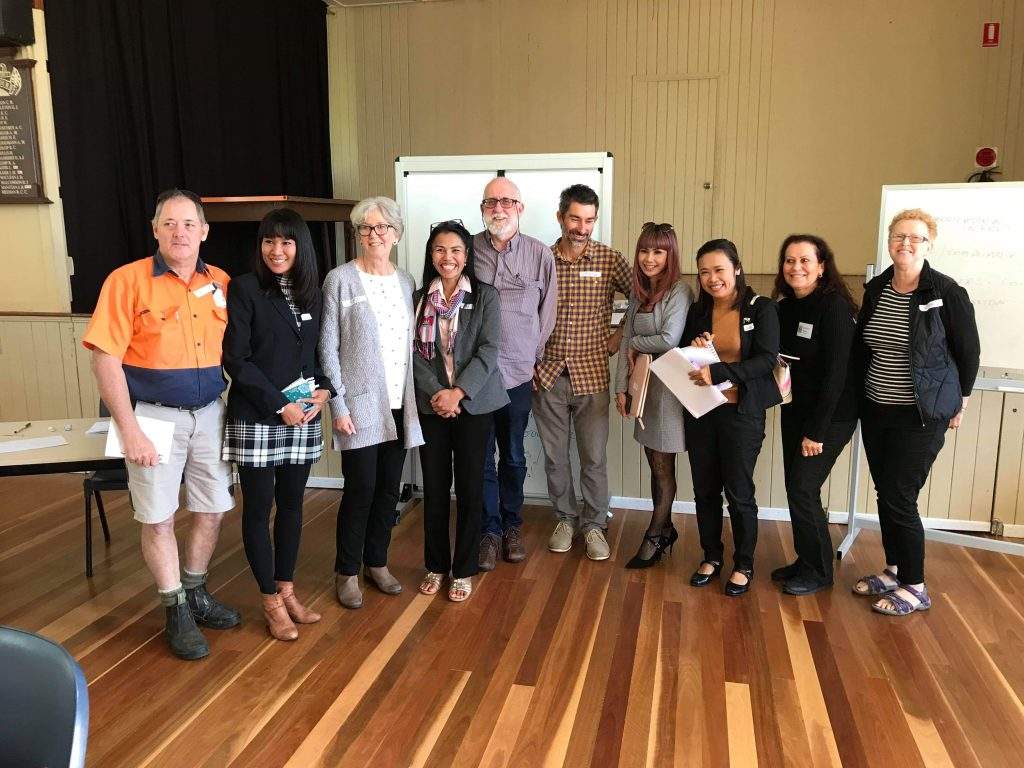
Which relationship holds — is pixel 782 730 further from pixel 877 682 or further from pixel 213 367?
pixel 213 367

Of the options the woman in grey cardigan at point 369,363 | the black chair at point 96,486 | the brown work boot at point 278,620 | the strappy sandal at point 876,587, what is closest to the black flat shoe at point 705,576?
the strappy sandal at point 876,587

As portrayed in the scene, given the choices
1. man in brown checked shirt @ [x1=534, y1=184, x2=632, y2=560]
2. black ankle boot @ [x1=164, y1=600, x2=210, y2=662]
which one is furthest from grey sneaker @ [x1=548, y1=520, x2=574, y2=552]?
black ankle boot @ [x1=164, y1=600, x2=210, y2=662]

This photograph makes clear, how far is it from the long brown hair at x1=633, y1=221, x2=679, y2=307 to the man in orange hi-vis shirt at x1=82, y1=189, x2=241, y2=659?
1.58m

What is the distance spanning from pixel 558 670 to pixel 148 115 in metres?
4.01

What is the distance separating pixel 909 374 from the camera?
2.80m

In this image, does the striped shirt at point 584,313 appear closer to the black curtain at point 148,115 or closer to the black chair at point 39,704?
the black chair at point 39,704

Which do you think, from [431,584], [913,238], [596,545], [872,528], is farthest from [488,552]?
[913,238]

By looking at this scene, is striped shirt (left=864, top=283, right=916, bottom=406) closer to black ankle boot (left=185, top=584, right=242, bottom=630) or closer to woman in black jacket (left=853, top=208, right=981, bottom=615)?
woman in black jacket (left=853, top=208, right=981, bottom=615)

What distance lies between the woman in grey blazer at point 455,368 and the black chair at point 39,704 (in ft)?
5.93

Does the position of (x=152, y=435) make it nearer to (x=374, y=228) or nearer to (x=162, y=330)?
(x=162, y=330)

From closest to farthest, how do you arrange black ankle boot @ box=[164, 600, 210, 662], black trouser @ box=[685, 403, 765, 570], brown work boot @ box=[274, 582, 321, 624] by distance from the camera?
black ankle boot @ box=[164, 600, 210, 662] < brown work boot @ box=[274, 582, 321, 624] < black trouser @ box=[685, 403, 765, 570]

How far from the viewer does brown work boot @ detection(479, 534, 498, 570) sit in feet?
10.9

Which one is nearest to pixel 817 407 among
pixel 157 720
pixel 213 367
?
pixel 213 367

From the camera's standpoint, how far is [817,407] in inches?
114
